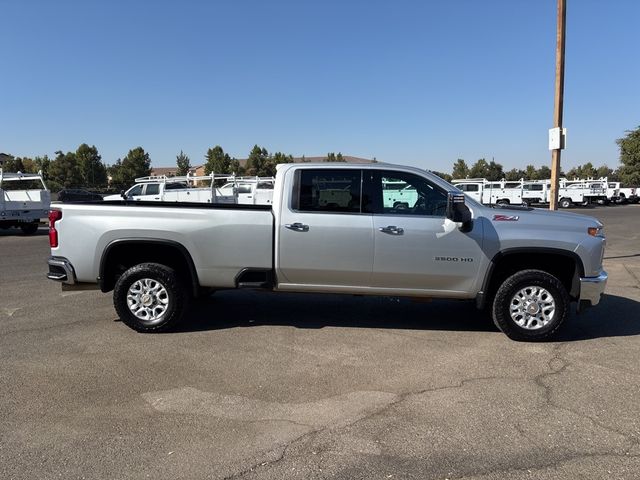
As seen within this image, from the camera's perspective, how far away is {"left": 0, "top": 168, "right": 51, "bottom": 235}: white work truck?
60.1 feet

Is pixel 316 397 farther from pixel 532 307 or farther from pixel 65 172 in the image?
pixel 65 172

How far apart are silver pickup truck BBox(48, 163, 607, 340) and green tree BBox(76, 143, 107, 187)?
64.3m

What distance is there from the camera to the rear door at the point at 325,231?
18.7 feet

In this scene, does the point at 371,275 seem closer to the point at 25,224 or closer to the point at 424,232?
the point at 424,232

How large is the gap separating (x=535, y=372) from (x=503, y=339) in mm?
1028

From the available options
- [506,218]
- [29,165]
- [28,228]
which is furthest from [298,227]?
[29,165]

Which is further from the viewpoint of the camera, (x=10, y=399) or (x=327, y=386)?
(x=327, y=386)

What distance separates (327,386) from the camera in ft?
14.6

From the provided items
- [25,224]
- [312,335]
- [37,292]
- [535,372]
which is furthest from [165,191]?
[535,372]

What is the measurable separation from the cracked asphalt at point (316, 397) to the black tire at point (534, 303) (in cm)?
19

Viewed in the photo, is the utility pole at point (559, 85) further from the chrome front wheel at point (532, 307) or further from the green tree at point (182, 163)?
the green tree at point (182, 163)

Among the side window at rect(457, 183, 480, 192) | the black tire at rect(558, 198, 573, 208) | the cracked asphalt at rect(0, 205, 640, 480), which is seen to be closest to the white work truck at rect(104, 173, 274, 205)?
the side window at rect(457, 183, 480, 192)

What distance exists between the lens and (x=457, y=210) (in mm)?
5438

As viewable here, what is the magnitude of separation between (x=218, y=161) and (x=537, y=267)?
229ft
